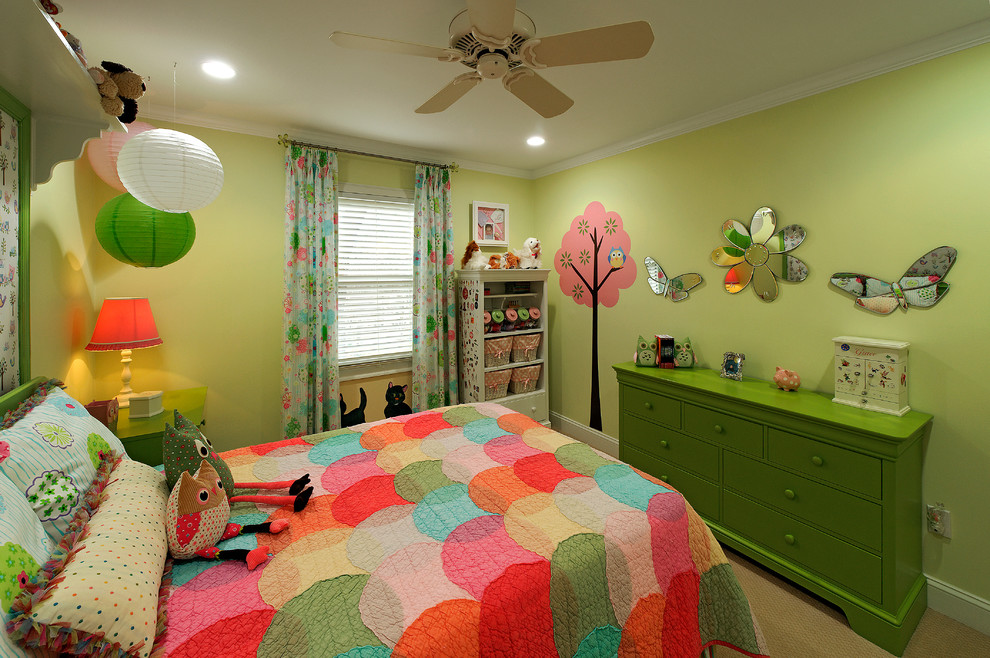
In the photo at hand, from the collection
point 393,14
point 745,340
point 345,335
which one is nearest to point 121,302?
point 345,335

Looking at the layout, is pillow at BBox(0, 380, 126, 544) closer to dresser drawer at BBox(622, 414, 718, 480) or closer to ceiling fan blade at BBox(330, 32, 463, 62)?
ceiling fan blade at BBox(330, 32, 463, 62)

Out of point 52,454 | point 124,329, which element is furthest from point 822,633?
point 124,329

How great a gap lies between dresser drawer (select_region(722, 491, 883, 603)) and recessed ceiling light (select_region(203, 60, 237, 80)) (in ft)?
11.9

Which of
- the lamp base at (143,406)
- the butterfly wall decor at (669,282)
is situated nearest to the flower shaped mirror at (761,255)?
the butterfly wall decor at (669,282)

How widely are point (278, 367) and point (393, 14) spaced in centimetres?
251

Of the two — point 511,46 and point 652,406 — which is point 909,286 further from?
point 511,46

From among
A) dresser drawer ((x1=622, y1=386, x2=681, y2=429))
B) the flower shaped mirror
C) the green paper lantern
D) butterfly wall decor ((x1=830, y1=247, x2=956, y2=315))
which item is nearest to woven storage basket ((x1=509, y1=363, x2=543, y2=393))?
dresser drawer ((x1=622, y1=386, x2=681, y2=429))

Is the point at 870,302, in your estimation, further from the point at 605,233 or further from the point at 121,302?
the point at 121,302

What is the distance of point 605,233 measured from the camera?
3.87 metres

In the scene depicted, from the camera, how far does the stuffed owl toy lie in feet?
10.6

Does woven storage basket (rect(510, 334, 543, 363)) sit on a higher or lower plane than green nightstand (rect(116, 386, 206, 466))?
higher

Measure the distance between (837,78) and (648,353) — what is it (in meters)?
1.91

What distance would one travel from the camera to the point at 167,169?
5.68 feet

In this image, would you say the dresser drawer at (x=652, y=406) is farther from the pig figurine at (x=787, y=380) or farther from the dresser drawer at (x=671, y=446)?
the pig figurine at (x=787, y=380)
